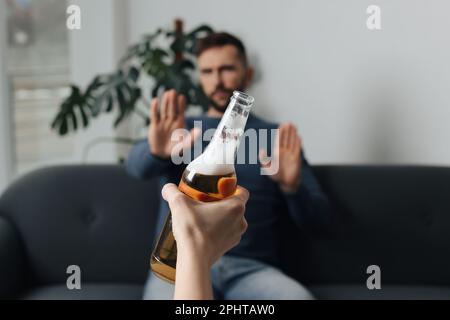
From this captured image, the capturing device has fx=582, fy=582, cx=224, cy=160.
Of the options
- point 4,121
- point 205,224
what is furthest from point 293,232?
point 4,121

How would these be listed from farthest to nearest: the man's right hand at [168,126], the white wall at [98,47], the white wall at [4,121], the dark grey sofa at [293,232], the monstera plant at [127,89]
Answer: the white wall at [98,47] < the white wall at [4,121] < the monstera plant at [127,89] < the dark grey sofa at [293,232] < the man's right hand at [168,126]

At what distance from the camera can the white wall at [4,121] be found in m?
2.37

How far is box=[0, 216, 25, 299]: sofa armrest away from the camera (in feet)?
5.02

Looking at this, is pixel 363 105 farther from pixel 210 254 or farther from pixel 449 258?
pixel 210 254

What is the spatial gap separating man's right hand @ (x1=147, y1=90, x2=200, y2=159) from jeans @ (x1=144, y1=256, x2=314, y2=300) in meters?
0.31

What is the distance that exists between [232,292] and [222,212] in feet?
3.25

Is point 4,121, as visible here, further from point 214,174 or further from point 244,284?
point 214,174

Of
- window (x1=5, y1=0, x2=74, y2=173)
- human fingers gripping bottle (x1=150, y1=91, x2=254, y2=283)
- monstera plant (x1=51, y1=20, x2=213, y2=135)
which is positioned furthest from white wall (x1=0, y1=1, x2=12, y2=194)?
human fingers gripping bottle (x1=150, y1=91, x2=254, y2=283)

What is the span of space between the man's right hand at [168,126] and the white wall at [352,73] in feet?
2.34

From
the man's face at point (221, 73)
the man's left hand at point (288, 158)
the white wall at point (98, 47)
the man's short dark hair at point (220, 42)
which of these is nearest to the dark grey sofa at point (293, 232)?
the man's left hand at point (288, 158)

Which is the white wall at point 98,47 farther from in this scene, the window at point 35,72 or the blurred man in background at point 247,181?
the blurred man in background at point 247,181

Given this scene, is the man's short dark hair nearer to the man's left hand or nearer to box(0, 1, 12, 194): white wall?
the man's left hand

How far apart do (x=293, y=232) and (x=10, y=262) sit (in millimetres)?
787

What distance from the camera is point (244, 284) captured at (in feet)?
4.69
